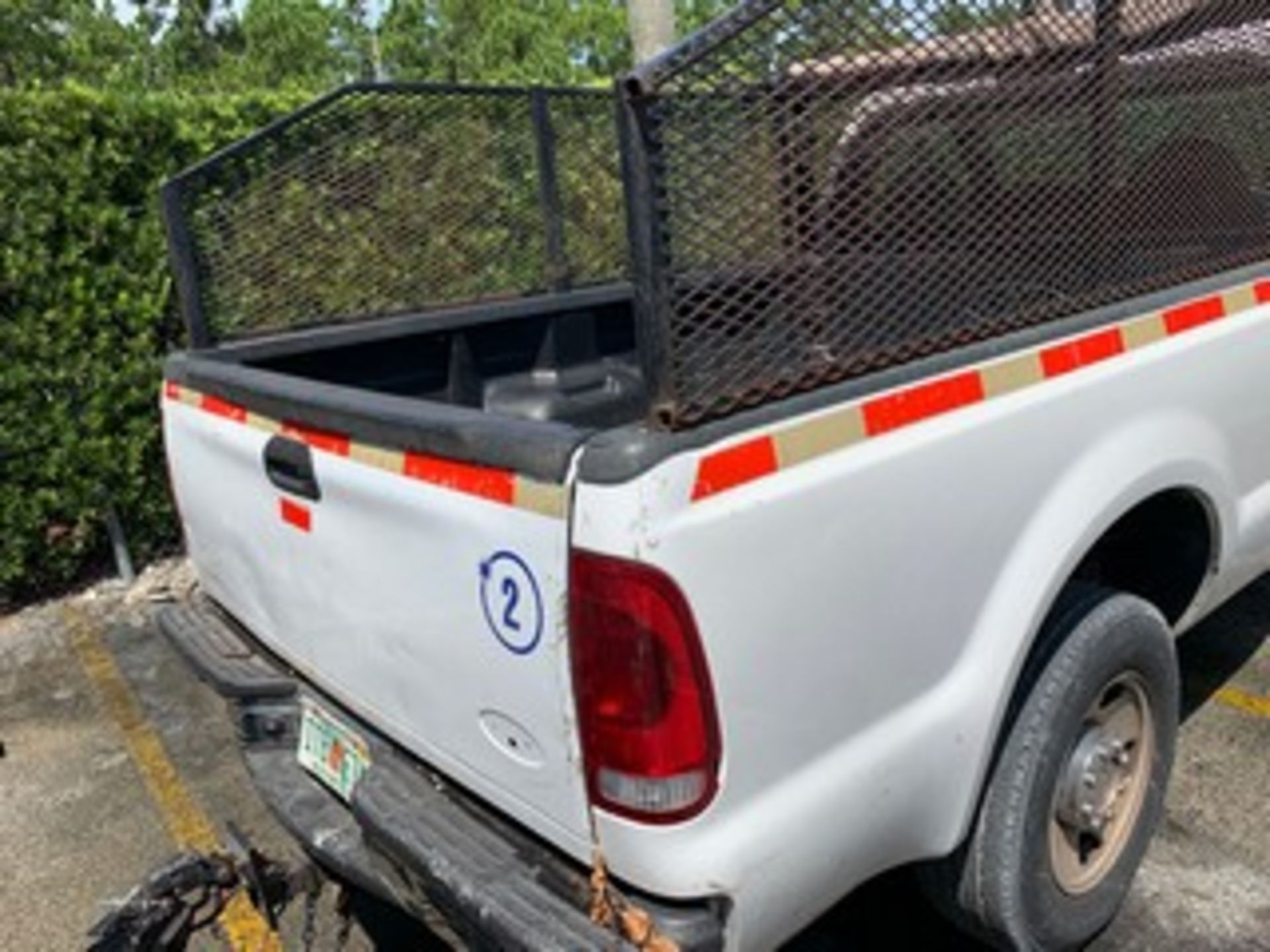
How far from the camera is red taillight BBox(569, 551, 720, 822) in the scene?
1.58 meters

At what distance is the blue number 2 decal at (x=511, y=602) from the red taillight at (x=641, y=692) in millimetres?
81

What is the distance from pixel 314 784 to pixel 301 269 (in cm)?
Result: 279

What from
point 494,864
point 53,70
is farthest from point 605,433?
point 53,70

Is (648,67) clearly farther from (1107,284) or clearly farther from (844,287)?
(1107,284)

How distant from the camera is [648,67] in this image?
1595 millimetres

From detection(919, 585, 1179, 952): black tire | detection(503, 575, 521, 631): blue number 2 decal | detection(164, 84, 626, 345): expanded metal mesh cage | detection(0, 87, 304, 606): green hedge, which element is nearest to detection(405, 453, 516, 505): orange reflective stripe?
detection(503, 575, 521, 631): blue number 2 decal

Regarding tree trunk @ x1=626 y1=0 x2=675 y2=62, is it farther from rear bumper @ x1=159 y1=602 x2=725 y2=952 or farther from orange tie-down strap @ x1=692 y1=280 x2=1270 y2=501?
rear bumper @ x1=159 y1=602 x2=725 y2=952

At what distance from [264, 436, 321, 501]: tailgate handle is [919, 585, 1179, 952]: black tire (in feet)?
4.73

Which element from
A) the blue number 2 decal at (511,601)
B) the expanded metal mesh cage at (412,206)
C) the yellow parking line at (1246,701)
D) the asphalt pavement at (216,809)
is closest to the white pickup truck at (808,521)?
the blue number 2 decal at (511,601)

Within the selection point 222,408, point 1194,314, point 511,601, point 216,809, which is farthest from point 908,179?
point 216,809

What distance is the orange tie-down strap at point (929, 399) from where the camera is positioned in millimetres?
1650

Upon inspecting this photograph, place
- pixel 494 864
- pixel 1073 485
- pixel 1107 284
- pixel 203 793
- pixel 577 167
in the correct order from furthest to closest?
pixel 577 167 < pixel 203 793 < pixel 1107 284 < pixel 1073 485 < pixel 494 864

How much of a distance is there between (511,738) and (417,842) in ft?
0.91

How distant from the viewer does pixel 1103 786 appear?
7.96ft
